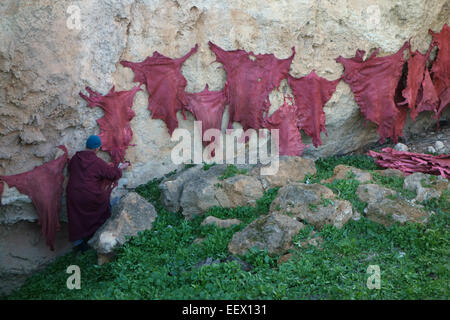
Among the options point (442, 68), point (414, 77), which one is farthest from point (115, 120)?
point (442, 68)

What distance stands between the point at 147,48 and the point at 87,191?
6.53 ft

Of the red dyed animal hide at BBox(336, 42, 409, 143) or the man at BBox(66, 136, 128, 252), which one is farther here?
the red dyed animal hide at BBox(336, 42, 409, 143)

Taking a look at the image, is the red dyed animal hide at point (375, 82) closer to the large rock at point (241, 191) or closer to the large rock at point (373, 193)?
the large rock at point (373, 193)

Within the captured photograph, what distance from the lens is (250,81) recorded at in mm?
6469

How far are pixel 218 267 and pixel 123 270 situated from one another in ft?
3.49

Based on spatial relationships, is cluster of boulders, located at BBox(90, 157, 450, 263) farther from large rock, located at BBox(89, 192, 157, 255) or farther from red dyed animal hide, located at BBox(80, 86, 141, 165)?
red dyed animal hide, located at BBox(80, 86, 141, 165)

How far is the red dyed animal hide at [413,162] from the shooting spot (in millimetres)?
6215

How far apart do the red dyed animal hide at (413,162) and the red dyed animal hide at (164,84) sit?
2984mm

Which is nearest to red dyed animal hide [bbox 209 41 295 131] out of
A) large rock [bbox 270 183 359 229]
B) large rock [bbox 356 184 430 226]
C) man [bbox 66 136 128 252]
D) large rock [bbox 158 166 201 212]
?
large rock [bbox 158 166 201 212]

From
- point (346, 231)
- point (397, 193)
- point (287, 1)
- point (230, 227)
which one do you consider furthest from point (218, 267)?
point (287, 1)

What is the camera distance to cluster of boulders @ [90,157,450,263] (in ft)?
15.2

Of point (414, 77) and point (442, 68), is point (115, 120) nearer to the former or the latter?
point (414, 77)

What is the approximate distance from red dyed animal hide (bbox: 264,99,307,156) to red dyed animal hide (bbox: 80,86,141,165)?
1942 millimetres

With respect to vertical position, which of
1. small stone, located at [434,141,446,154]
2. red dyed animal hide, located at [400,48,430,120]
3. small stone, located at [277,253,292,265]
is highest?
red dyed animal hide, located at [400,48,430,120]
